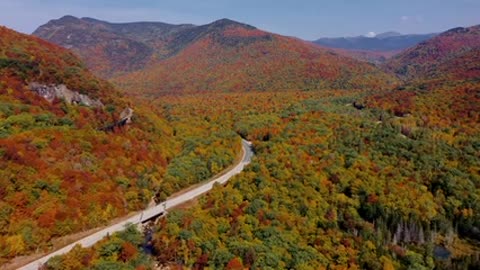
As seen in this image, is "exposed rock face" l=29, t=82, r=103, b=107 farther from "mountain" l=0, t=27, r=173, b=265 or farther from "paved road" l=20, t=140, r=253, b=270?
"paved road" l=20, t=140, r=253, b=270

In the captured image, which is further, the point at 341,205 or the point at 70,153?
the point at 341,205

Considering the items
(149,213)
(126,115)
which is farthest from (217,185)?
(126,115)

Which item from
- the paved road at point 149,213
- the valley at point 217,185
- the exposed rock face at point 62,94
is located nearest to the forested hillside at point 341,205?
the valley at point 217,185

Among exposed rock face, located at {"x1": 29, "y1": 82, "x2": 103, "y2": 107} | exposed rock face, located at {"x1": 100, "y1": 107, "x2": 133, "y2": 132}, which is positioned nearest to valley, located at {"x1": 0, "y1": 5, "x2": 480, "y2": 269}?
exposed rock face, located at {"x1": 29, "y1": 82, "x2": 103, "y2": 107}

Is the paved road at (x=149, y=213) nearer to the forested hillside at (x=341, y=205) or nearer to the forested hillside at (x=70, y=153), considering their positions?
the forested hillside at (x=70, y=153)

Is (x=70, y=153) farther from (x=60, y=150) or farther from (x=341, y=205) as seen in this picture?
(x=341, y=205)

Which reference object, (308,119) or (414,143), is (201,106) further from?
(414,143)
